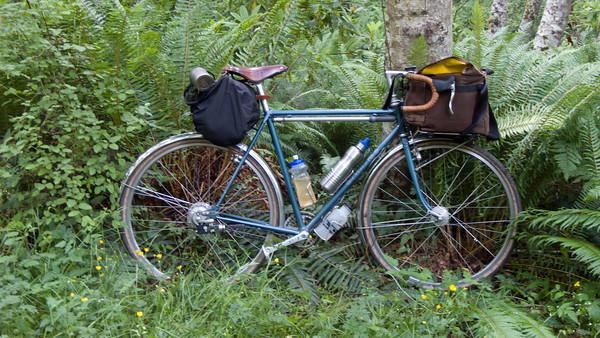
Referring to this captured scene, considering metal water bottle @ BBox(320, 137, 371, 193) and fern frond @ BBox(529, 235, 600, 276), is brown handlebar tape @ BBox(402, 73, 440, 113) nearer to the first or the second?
metal water bottle @ BBox(320, 137, 371, 193)

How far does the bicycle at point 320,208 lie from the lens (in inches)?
155

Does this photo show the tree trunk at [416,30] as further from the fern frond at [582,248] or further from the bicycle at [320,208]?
the fern frond at [582,248]

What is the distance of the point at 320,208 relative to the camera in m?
4.21

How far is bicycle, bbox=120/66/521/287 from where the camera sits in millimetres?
3939

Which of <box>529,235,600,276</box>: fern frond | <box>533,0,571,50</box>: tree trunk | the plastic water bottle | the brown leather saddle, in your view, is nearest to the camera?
<box>529,235,600,276</box>: fern frond

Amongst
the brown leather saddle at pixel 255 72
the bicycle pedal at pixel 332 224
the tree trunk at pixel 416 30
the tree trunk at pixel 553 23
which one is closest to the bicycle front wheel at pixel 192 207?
the bicycle pedal at pixel 332 224

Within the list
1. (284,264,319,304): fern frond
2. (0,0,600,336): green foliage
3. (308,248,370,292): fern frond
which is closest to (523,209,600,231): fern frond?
(0,0,600,336): green foliage

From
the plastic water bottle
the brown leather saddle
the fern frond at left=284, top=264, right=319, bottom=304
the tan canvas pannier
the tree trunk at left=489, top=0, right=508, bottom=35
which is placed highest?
the brown leather saddle

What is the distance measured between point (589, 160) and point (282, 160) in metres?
1.89

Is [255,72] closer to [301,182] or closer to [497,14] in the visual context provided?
[301,182]

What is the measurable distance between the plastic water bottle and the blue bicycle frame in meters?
0.03

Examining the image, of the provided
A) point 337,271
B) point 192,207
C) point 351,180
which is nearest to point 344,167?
point 351,180

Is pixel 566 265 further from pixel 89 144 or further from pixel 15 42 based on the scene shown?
pixel 15 42

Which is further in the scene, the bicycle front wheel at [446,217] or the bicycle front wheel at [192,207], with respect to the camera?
the bicycle front wheel at [446,217]
